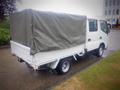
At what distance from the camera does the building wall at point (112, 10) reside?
148 ft

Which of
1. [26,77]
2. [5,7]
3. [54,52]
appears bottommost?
[26,77]

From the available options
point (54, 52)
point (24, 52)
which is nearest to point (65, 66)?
point (54, 52)

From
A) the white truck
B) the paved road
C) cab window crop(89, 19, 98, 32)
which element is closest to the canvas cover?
the white truck

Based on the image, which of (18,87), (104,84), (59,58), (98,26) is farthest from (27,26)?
(98,26)

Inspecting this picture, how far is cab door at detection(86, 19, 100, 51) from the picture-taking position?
6909mm

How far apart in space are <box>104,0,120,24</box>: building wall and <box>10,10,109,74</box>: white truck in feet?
135

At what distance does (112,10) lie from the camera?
1837 inches

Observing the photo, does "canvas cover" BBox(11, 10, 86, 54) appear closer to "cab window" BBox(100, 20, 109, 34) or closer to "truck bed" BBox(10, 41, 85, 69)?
"truck bed" BBox(10, 41, 85, 69)

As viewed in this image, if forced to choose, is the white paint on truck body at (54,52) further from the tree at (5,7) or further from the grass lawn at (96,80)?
the tree at (5,7)

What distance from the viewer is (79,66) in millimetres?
6973

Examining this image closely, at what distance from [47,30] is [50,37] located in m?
0.29

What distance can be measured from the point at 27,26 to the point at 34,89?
2.13m

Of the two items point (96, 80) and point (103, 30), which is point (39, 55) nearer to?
point (96, 80)

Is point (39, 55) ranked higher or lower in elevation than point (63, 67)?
higher
